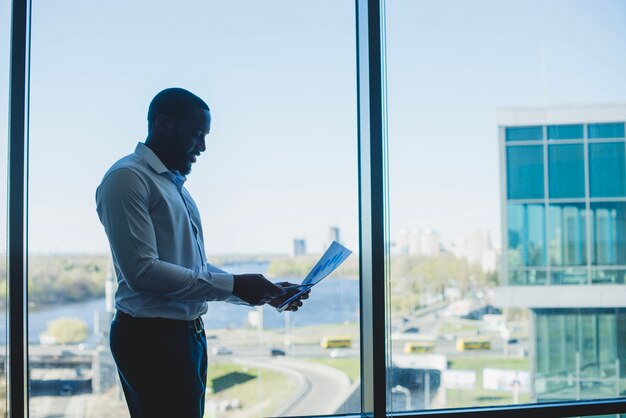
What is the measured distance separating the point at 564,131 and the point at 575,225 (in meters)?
0.54

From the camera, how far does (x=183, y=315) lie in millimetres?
1501

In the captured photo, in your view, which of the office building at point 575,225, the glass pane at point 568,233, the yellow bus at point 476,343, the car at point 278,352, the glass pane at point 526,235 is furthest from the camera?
the glass pane at point 526,235

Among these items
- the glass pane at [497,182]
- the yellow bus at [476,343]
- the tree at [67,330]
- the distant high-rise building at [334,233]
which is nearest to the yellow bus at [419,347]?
the glass pane at [497,182]

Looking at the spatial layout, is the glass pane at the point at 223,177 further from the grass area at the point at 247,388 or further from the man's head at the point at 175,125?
the man's head at the point at 175,125

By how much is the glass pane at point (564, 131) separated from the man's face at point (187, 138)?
1.82 meters

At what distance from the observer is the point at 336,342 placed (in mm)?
2318

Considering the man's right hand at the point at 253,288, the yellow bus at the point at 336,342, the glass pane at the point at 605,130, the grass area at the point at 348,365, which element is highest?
the glass pane at the point at 605,130

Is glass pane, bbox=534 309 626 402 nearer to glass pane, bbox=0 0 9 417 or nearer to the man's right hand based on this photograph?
the man's right hand

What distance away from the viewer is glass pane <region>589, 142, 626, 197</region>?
2773mm

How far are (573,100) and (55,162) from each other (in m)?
2.12

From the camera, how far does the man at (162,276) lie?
1.39 m

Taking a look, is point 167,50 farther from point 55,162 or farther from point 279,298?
point 279,298

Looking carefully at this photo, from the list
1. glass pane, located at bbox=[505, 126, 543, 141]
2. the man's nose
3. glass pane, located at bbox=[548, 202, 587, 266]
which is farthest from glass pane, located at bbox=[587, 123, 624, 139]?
the man's nose

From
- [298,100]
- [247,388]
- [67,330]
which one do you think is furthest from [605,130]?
[67,330]
